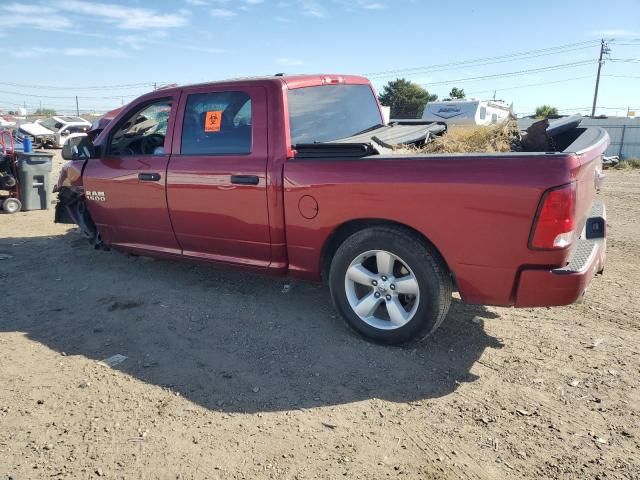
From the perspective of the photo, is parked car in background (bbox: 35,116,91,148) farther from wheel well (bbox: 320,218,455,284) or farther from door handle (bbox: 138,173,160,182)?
wheel well (bbox: 320,218,455,284)

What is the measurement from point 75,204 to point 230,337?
3.13 meters

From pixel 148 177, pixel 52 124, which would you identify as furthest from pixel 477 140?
pixel 52 124

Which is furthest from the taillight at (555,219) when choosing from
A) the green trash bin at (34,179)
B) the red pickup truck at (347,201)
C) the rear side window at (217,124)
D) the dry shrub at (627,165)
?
the dry shrub at (627,165)

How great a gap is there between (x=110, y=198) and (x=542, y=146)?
159 inches

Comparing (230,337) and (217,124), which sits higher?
(217,124)

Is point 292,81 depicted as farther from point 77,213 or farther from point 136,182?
point 77,213

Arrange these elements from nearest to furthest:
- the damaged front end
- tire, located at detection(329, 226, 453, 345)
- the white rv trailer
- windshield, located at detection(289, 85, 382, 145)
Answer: tire, located at detection(329, 226, 453, 345) → windshield, located at detection(289, 85, 382, 145) → the damaged front end → the white rv trailer

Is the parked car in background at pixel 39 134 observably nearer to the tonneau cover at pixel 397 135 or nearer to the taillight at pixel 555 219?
the tonneau cover at pixel 397 135

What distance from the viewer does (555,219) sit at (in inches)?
115

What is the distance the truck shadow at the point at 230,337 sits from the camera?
324 centimetres

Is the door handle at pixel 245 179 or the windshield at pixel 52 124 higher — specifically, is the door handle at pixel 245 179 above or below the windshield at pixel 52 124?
below

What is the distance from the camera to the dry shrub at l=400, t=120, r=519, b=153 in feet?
13.2

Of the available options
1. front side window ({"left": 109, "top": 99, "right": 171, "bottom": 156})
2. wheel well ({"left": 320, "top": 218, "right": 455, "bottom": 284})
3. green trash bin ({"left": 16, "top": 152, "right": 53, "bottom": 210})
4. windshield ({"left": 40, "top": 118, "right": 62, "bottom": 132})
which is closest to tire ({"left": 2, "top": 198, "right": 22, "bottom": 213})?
green trash bin ({"left": 16, "top": 152, "right": 53, "bottom": 210})

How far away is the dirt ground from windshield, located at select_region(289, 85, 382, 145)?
1488 millimetres
